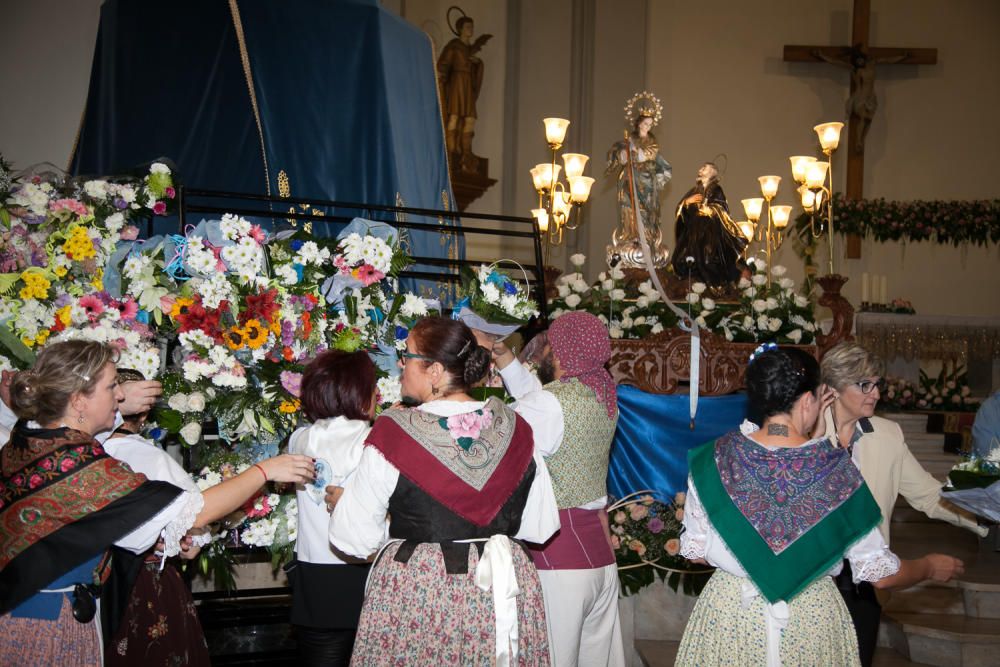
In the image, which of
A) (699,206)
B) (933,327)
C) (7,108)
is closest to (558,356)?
(7,108)

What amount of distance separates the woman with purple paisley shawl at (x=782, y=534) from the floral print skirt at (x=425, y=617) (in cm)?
68

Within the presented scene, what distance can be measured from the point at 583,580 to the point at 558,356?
0.80 m

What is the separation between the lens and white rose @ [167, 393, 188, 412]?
3.65 metres

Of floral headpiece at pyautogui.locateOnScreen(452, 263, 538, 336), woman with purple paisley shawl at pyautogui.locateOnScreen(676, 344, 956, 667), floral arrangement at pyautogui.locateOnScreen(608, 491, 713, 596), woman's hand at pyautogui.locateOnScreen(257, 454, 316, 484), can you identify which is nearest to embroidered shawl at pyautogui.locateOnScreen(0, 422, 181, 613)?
woman's hand at pyautogui.locateOnScreen(257, 454, 316, 484)

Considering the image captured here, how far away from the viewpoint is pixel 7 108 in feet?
18.8

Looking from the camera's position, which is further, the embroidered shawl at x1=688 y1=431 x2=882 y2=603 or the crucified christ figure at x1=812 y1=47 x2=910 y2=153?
the crucified christ figure at x1=812 y1=47 x2=910 y2=153

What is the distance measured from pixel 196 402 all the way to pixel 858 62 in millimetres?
11170

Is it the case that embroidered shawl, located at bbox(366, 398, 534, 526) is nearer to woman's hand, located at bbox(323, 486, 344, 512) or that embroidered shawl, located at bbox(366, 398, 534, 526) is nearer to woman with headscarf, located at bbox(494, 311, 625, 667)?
woman's hand, located at bbox(323, 486, 344, 512)

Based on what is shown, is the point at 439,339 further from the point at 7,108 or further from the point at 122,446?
the point at 7,108

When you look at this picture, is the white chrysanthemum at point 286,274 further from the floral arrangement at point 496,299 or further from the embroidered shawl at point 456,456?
the embroidered shawl at point 456,456

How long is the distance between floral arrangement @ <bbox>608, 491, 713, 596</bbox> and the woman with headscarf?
5.25 feet

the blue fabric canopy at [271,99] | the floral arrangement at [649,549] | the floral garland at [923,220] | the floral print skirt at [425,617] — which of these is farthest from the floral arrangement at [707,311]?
the floral garland at [923,220]

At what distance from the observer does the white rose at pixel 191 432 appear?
371cm

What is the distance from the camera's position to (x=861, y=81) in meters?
12.3
